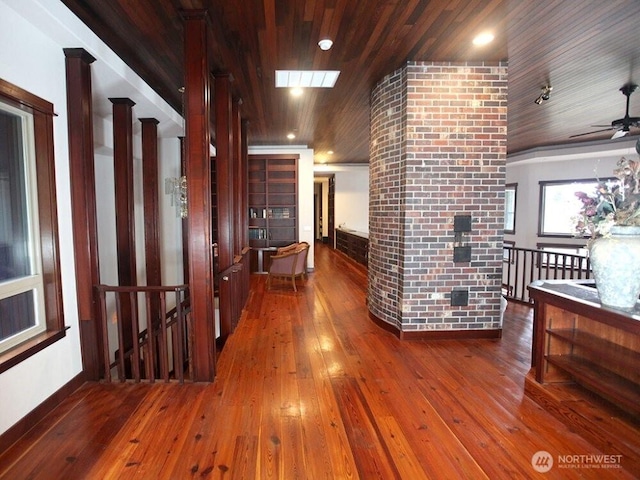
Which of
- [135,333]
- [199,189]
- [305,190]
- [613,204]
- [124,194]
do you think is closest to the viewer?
[613,204]

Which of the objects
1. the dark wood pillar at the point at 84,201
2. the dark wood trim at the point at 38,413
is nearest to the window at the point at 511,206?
the dark wood pillar at the point at 84,201

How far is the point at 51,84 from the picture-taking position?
2.44m

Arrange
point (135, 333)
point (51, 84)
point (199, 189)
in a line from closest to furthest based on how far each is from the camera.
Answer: point (51, 84) → point (199, 189) → point (135, 333)

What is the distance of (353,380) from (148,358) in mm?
1745

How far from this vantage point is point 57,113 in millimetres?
2479

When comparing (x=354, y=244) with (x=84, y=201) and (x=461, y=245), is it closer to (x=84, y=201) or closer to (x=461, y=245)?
(x=461, y=245)

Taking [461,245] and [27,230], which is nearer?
[27,230]

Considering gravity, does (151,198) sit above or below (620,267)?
above

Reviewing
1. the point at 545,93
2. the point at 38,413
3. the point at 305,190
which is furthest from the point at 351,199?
the point at 38,413

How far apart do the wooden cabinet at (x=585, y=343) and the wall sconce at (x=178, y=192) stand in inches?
175

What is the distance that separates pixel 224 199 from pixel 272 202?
392 centimetres

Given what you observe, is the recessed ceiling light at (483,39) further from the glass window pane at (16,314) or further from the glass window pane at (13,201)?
the glass window pane at (16,314)

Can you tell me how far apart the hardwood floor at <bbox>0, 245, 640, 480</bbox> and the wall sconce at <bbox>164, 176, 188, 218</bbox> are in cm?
264

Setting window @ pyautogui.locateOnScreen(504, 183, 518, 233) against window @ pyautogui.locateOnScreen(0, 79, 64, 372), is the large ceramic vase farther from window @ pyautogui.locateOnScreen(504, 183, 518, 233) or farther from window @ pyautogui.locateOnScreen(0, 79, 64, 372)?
window @ pyautogui.locateOnScreen(504, 183, 518, 233)
